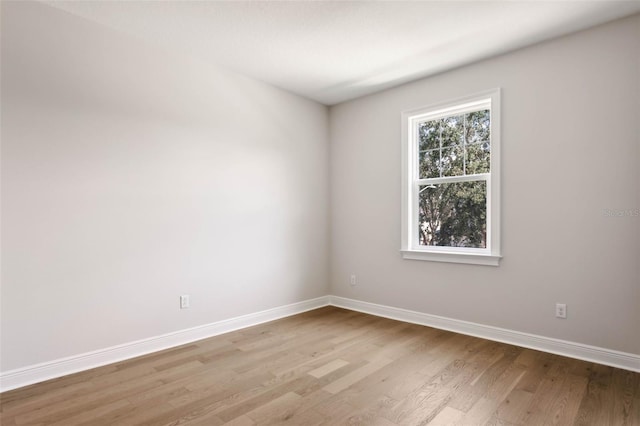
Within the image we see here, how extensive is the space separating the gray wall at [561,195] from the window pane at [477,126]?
0.21 metres

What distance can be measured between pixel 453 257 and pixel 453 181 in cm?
78

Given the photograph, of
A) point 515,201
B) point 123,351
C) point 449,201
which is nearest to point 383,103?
point 449,201

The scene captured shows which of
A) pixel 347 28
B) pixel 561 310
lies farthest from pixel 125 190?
pixel 561 310

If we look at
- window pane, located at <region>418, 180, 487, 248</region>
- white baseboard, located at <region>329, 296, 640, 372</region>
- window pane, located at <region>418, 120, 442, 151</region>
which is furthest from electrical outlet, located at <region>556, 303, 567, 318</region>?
window pane, located at <region>418, 120, 442, 151</region>

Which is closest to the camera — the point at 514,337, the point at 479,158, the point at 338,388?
the point at 338,388

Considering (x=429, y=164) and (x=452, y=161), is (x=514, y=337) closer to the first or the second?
(x=452, y=161)

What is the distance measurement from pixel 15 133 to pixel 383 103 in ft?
11.2

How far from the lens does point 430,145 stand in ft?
12.8

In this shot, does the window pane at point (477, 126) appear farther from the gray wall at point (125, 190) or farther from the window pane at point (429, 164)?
the gray wall at point (125, 190)

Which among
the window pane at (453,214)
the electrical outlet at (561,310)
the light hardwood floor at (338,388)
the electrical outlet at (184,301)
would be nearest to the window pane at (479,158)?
the window pane at (453,214)

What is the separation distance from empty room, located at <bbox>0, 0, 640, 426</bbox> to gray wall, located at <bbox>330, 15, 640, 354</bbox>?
A: 2cm

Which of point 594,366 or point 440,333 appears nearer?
point 594,366

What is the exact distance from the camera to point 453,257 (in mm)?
3590

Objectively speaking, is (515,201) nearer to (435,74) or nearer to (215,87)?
(435,74)
